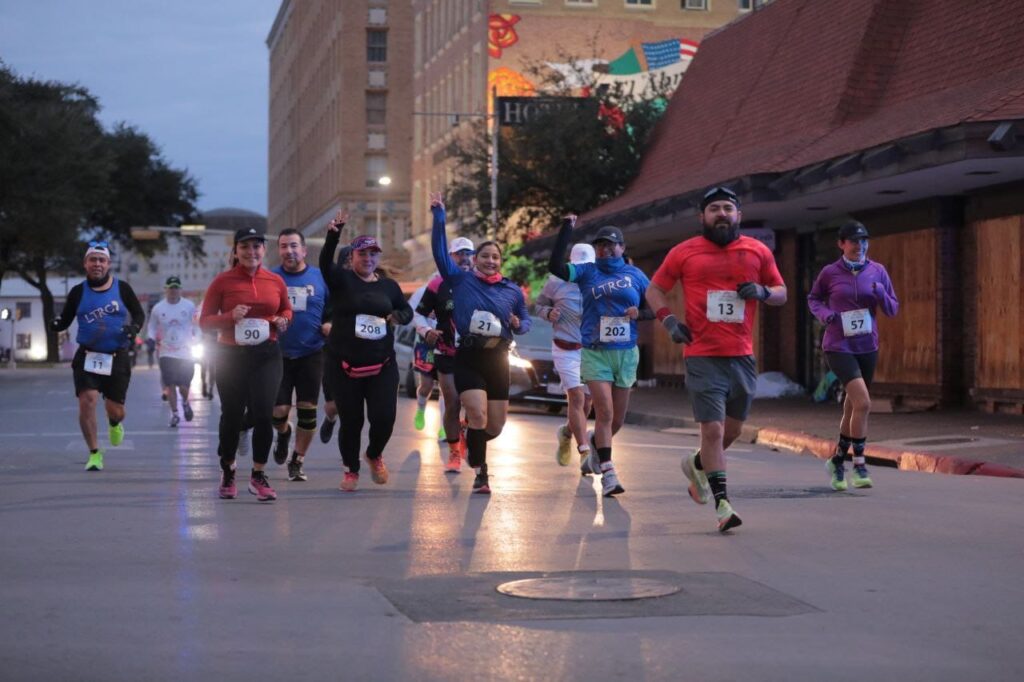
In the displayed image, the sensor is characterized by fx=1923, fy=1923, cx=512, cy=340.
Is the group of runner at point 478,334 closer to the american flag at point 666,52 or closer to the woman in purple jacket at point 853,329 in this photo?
the woman in purple jacket at point 853,329

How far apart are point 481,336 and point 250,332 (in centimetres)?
169

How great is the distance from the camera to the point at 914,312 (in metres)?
27.7

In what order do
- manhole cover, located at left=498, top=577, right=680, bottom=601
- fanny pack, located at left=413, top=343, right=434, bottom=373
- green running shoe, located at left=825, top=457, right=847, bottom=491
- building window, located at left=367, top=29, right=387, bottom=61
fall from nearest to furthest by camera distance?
manhole cover, located at left=498, top=577, right=680, bottom=601, green running shoe, located at left=825, top=457, right=847, bottom=491, fanny pack, located at left=413, top=343, right=434, bottom=373, building window, located at left=367, top=29, right=387, bottom=61

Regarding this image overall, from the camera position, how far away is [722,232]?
11.5 meters

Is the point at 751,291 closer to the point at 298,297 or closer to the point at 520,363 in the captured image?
the point at 298,297

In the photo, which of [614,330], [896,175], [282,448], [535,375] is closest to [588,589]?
[614,330]

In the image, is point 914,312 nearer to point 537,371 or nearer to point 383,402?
point 537,371

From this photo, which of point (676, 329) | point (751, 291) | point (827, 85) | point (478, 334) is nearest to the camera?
point (676, 329)

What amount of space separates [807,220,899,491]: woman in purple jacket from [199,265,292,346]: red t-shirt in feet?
13.8

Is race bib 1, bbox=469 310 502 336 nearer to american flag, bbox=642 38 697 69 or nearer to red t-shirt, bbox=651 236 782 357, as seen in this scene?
red t-shirt, bbox=651 236 782 357

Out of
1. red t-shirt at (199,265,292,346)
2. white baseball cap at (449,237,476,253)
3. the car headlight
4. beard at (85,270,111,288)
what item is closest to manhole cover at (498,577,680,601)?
red t-shirt at (199,265,292,346)

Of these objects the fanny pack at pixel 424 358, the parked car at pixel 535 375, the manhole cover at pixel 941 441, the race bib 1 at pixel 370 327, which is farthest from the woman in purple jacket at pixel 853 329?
the parked car at pixel 535 375

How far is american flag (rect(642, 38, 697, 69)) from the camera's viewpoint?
66.9m

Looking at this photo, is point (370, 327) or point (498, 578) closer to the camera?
point (498, 578)
